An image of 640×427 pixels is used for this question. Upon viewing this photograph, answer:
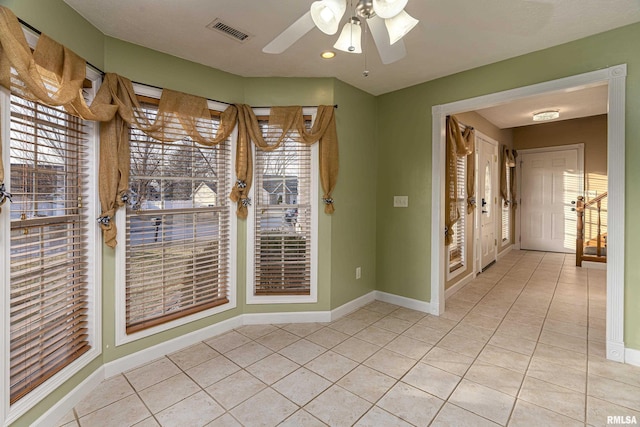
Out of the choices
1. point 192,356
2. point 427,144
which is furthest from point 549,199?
point 192,356

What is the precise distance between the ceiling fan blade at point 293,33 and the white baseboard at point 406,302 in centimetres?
292

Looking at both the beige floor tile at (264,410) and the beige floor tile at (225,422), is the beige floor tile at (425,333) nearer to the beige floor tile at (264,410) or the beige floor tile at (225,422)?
the beige floor tile at (264,410)

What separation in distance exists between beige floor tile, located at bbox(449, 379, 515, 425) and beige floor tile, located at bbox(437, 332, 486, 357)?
46 centimetres

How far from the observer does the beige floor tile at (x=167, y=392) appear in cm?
191

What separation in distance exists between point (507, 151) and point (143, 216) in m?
6.57

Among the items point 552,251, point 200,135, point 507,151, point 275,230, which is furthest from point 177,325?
point 552,251

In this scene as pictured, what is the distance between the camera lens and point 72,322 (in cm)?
200

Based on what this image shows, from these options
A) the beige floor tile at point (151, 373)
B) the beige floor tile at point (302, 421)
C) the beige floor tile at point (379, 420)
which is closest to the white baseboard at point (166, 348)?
the beige floor tile at point (151, 373)

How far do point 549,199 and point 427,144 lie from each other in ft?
16.0

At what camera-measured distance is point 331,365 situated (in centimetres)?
234

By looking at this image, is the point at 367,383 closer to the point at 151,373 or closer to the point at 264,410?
the point at 264,410

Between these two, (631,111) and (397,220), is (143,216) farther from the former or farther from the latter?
(631,111)

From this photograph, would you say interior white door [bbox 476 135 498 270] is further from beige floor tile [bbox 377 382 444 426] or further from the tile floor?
beige floor tile [bbox 377 382 444 426]

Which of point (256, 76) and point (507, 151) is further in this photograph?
point (507, 151)
